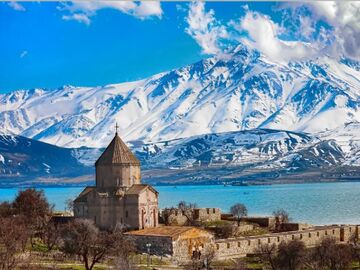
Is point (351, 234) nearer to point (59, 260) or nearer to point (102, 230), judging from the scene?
point (102, 230)

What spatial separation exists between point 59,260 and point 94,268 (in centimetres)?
361

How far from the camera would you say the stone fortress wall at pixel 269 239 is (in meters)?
59.4

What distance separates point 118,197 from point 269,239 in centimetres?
1234

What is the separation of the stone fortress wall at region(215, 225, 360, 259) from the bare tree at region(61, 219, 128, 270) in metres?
8.67

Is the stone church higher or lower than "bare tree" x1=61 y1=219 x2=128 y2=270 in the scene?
higher

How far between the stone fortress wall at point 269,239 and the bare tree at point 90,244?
8674 mm

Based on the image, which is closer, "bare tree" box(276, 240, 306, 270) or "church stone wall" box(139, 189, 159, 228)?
"bare tree" box(276, 240, 306, 270)

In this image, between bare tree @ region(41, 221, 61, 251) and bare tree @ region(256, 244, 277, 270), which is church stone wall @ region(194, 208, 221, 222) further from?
bare tree @ region(41, 221, 61, 251)

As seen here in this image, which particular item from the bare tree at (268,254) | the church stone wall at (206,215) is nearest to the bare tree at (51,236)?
the bare tree at (268,254)

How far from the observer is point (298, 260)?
5081 cm

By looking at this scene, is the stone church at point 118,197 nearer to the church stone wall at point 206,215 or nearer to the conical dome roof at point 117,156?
the conical dome roof at point 117,156

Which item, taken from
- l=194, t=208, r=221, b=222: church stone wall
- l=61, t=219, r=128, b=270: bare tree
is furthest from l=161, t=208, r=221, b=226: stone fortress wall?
l=61, t=219, r=128, b=270: bare tree

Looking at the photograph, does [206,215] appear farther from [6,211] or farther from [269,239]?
[6,211]

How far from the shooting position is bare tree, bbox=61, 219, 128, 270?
49.7 m
